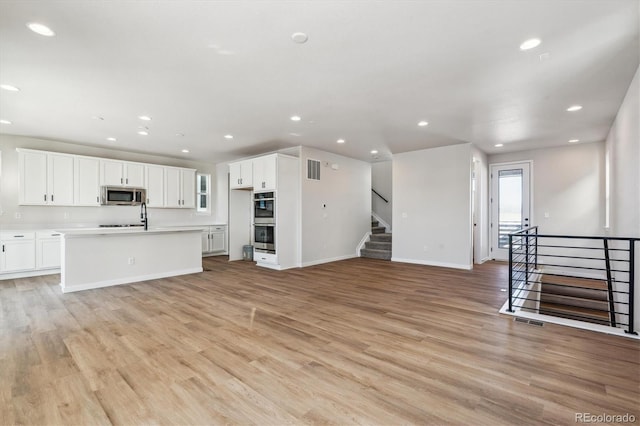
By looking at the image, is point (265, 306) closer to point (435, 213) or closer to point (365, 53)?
point (365, 53)

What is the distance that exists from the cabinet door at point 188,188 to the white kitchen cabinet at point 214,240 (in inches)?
33.4

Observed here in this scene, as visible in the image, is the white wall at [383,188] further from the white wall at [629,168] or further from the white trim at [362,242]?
the white wall at [629,168]

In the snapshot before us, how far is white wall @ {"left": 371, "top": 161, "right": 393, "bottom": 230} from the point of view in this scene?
9.58m

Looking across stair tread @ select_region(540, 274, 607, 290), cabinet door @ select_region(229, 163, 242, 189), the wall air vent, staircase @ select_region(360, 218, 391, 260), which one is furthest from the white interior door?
cabinet door @ select_region(229, 163, 242, 189)

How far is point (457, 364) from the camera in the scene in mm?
2350

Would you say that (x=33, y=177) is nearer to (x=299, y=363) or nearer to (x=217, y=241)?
(x=217, y=241)

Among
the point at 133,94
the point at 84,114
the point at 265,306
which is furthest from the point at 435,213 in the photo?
the point at 84,114

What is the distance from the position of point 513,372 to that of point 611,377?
0.69 m

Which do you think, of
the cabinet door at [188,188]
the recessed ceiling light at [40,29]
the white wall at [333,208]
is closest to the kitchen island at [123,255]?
the cabinet door at [188,188]

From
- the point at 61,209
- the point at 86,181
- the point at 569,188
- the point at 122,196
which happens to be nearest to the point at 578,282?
the point at 569,188

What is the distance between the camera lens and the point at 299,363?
2.38m

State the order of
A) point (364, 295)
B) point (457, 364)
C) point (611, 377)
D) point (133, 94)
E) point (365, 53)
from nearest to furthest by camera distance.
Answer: point (611, 377) → point (457, 364) → point (365, 53) → point (133, 94) → point (364, 295)

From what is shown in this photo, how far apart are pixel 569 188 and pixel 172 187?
31.5 feet

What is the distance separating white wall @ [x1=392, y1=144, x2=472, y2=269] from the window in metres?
5.46
